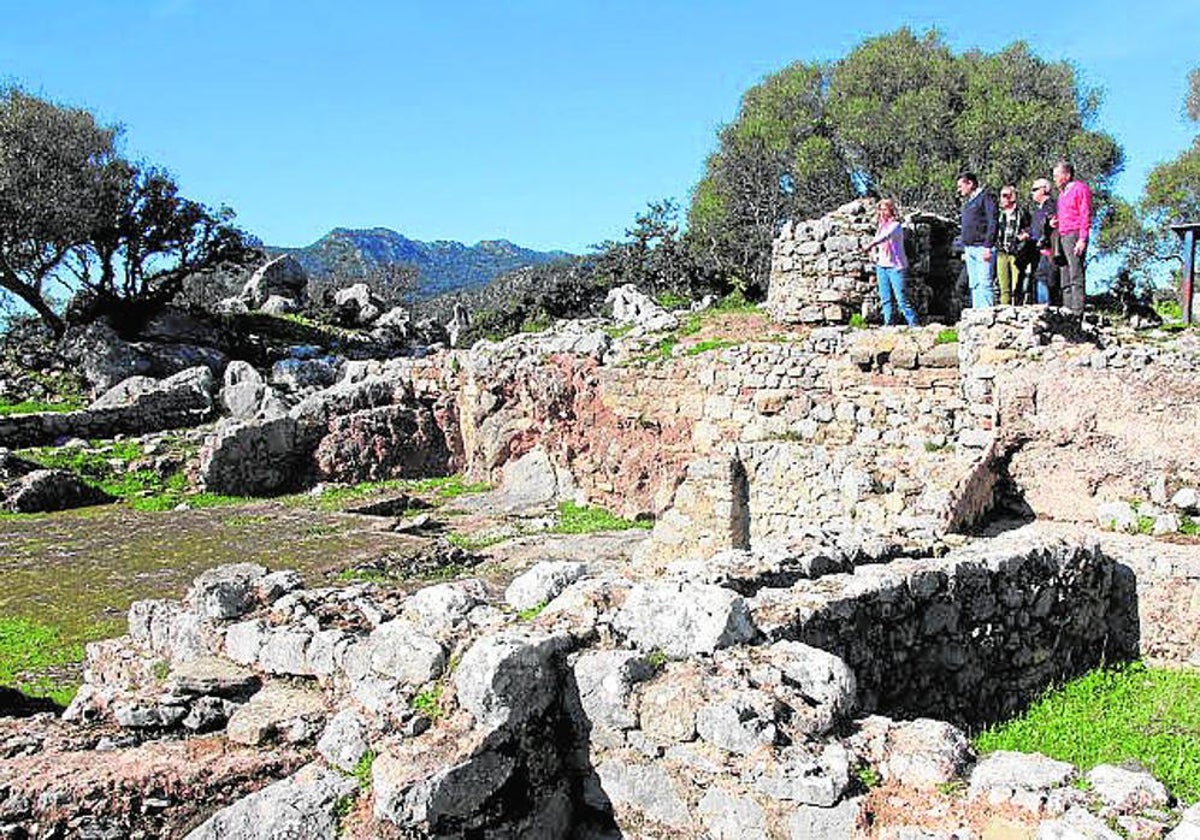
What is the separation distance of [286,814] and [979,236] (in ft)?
34.0

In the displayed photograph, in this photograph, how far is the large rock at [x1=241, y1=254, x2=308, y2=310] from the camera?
34656 mm

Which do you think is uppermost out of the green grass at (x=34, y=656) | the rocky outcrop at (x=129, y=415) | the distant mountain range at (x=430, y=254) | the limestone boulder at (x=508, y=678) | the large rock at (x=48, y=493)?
the distant mountain range at (x=430, y=254)

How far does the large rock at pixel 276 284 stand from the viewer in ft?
114

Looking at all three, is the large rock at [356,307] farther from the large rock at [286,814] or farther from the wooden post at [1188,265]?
the large rock at [286,814]

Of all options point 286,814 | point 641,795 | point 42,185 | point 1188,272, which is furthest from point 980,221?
point 42,185

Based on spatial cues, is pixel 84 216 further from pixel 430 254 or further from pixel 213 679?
pixel 430 254

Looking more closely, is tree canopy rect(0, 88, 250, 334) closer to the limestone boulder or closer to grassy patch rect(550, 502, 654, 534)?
grassy patch rect(550, 502, 654, 534)

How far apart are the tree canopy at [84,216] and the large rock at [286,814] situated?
26247mm

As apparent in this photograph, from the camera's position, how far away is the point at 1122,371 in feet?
29.0

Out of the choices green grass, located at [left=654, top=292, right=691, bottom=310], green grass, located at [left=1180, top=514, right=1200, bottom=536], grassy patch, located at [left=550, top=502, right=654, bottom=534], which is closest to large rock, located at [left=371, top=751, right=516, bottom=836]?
green grass, located at [left=1180, top=514, right=1200, bottom=536]

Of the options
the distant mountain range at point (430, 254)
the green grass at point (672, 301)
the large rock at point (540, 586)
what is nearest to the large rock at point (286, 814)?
the large rock at point (540, 586)

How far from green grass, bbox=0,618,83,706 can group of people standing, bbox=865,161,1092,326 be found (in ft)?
32.7

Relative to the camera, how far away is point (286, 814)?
3896 mm

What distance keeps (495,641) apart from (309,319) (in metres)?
29.7
